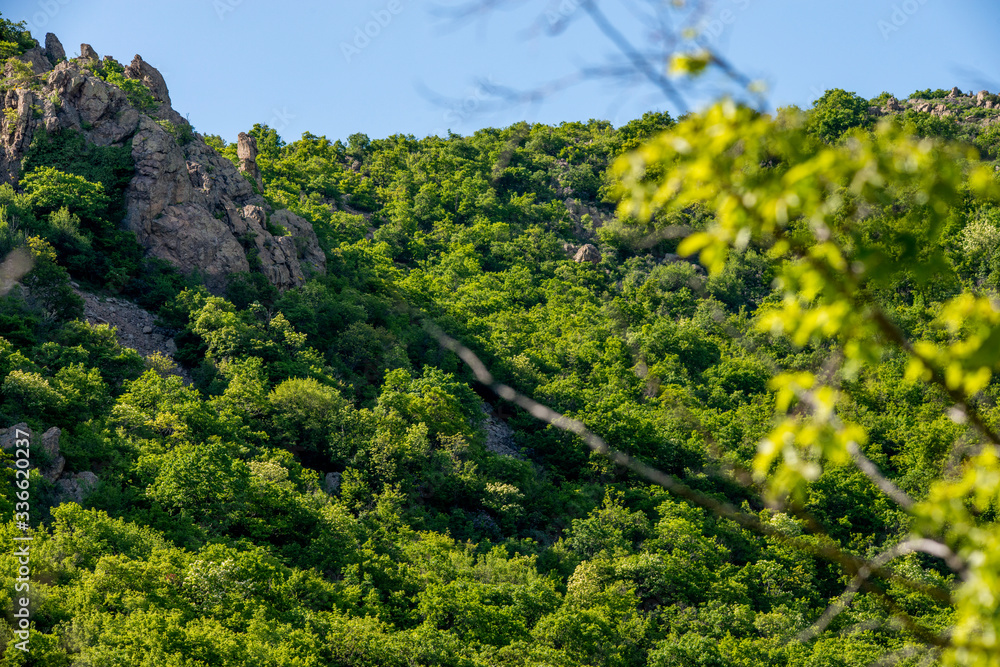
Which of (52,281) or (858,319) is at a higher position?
(52,281)

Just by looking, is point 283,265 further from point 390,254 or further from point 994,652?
point 994,652

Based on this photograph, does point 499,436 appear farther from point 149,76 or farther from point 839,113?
point 839,113

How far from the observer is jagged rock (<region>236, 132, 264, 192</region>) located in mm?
71625

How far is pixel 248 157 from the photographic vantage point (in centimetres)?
7319

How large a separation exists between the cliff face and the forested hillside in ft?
0.77

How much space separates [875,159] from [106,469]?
3834cm

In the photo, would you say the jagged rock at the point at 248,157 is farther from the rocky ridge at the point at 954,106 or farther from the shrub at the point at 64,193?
the rocky ridge at the point at 954,106

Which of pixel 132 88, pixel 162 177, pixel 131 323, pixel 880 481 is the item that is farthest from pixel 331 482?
pixel 880 481

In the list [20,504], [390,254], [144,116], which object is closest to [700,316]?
[390,254]

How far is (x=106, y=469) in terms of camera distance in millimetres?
36156

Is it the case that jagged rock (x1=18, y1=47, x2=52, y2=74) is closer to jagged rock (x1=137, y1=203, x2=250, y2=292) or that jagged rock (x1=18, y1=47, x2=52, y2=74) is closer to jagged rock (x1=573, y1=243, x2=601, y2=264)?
jagged rock (x1=137, y1=203, x2=250, y2=292)

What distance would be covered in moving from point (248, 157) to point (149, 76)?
35.8 feet

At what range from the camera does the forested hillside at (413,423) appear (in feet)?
75.4

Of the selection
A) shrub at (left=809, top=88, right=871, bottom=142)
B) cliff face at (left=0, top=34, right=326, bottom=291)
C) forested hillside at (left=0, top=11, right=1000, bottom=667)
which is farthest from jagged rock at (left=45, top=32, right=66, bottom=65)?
shrub at (left=809, top=88, right=871, bottom=142)
